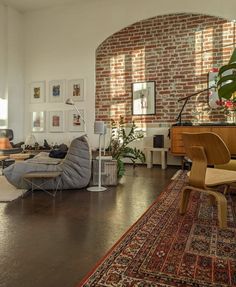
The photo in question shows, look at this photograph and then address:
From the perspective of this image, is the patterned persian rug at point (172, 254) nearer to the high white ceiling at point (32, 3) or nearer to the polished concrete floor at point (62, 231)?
the polished concrete floor at point (62, 231)

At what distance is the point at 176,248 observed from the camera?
1906mm

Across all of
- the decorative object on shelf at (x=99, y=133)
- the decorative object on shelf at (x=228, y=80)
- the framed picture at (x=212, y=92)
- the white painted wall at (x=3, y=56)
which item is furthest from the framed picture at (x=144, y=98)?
the decorative object on shelf at (x=228, y=80)

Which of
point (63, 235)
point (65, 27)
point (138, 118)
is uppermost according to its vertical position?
point (65, 27)

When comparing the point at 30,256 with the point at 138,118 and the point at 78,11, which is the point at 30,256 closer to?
the point at 138,118

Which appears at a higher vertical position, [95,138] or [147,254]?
[95,138]

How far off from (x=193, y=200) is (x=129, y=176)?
1.93 m

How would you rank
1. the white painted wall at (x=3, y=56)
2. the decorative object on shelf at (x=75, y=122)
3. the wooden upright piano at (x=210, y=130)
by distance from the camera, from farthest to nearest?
the decorative object on shelf at (x=75, y=122) < the white painted wall at (x=3, y=56) < the wooden upright piano at (x=210, y=130)

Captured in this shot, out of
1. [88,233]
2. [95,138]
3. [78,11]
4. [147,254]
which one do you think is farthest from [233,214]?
[78,11]

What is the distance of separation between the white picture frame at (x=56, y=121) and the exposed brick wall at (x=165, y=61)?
1115 mm

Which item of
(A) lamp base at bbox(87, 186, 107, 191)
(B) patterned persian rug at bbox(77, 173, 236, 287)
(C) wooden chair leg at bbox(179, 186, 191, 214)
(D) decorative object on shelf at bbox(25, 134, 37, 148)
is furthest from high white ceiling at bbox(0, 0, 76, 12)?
(B) patterned persian rug at bbox(77, 173, 236, 287)

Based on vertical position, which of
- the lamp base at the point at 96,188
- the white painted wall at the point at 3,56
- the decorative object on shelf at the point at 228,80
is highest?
the white painted wall at the point at 3,56

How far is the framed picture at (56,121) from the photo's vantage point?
7.32 m

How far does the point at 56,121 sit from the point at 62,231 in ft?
17.8

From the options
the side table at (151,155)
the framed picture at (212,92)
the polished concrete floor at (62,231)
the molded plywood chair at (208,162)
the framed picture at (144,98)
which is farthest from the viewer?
the framed picture at (144,98)
